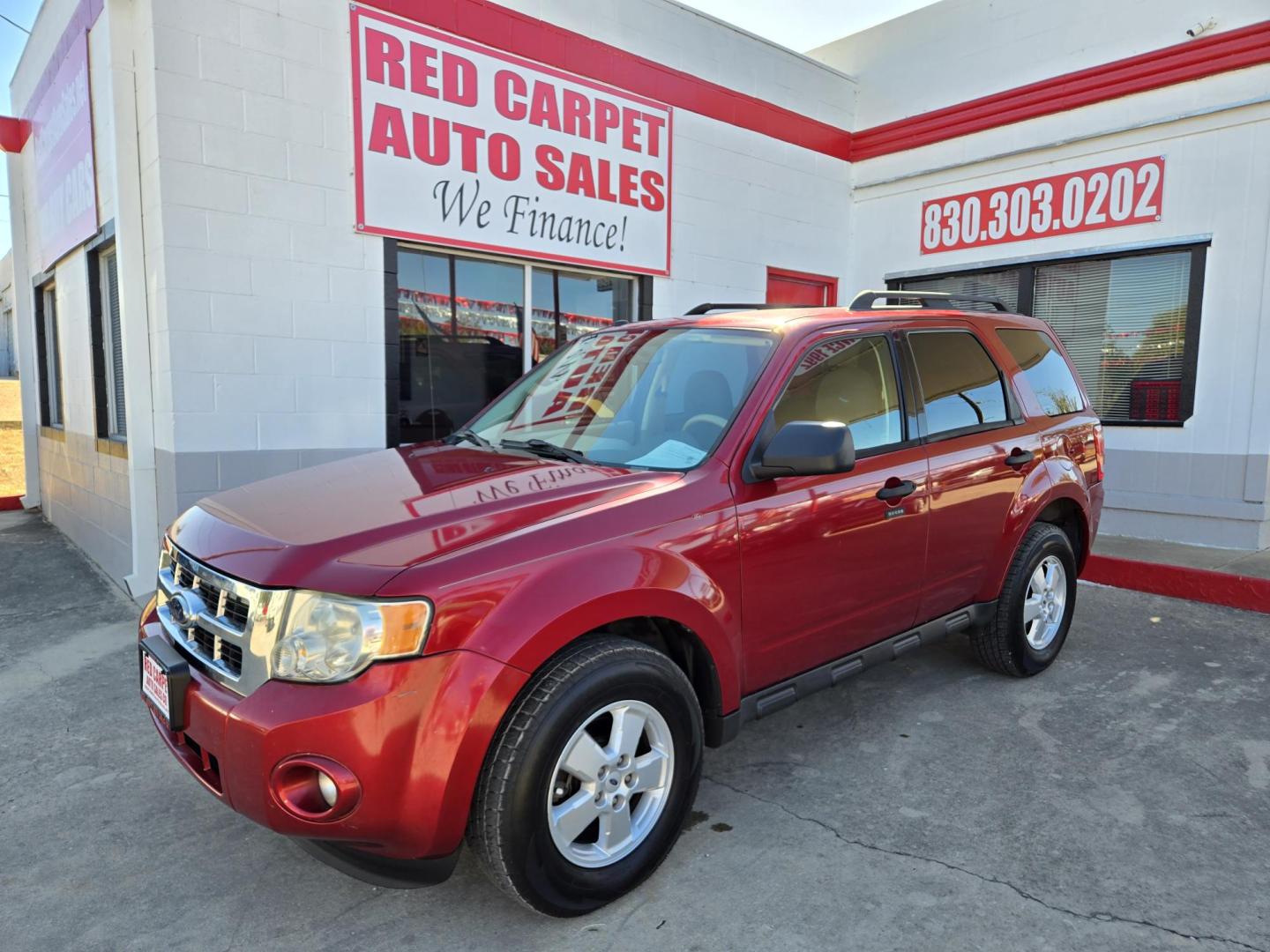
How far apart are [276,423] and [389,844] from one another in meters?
4.13

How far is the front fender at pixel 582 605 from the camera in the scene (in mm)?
2217

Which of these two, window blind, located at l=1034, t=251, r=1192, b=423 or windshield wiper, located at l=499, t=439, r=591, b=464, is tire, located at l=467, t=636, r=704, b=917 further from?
window blind, located at l=1034, t=251, r=1192, b=423

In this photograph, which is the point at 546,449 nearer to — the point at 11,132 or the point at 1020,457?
the point at 1020,457

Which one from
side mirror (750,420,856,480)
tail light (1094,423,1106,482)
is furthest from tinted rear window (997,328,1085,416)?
side mirror (750,420,856,480)

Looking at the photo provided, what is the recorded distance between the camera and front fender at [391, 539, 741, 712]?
2.22m

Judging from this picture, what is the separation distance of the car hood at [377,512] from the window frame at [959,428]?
144 centimetres

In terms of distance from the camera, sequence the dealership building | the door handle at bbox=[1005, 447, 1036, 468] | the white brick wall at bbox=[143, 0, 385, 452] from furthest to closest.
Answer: the dealership building < the white brick wall at bbox=[143, 0, 385, 452] < the door handle at bbox=[1005, 447, 1036, 468]

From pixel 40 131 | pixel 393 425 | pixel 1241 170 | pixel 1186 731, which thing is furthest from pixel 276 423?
pixel 1241 170

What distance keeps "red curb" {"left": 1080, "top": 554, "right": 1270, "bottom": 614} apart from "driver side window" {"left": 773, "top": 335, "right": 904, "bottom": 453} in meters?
2.75

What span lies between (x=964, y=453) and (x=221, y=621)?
310 centimetres

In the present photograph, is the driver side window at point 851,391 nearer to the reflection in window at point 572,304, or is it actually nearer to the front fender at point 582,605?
the front fender at point 582,605

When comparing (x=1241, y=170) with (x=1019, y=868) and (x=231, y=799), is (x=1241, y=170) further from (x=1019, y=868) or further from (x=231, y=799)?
(x=231, y=799)

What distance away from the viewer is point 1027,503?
415cm

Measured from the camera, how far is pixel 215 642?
241 centimetres
